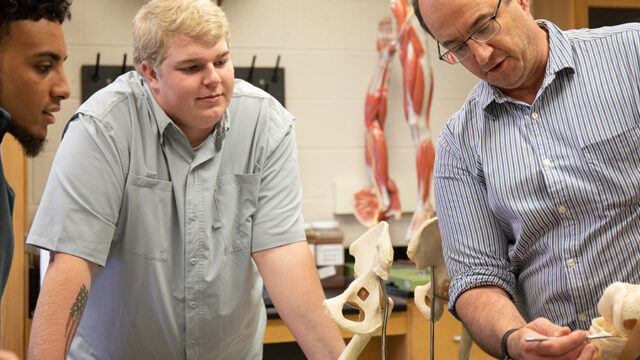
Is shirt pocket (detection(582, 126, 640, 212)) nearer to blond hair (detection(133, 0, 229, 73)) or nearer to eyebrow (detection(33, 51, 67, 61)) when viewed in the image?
blond hair (detection(133, 0, 229, 73))

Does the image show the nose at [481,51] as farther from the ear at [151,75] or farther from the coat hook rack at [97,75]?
the coat hook rack at [97,75]

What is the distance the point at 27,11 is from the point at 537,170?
0.95 metres

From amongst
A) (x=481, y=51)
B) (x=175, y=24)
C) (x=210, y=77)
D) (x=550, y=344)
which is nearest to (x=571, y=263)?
(x=550, y=344)

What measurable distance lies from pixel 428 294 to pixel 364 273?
9.9 inches

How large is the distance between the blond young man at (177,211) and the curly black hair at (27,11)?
1.07 ft

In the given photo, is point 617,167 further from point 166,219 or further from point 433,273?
point 166,219

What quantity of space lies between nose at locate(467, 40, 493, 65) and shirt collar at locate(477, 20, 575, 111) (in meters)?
0.10

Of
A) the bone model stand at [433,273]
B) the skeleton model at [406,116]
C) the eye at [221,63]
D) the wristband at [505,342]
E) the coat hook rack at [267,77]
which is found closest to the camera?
the wristband at [505,342]

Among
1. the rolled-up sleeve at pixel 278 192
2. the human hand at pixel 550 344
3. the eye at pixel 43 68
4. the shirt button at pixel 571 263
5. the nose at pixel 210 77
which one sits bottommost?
the human hand at pixel 550 344

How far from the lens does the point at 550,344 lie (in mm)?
1096

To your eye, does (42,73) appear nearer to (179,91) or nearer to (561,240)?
(179,91)

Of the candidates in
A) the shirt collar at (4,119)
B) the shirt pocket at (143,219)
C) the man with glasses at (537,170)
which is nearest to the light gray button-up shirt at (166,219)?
the shirt pocket at (143,219)

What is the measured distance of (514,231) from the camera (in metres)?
1.44

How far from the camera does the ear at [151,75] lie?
1.60 meters
